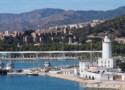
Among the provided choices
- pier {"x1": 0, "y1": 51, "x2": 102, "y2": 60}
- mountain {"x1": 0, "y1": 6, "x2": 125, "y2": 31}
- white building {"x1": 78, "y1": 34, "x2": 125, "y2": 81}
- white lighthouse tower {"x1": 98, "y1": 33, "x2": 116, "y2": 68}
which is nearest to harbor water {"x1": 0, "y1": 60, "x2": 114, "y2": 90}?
white building {"x1": 78, "y1": 34, "x2": 125, "y2": 81}

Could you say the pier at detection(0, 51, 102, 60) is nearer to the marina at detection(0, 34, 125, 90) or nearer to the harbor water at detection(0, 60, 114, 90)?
the marina at detection(0, 34, 125, 90)

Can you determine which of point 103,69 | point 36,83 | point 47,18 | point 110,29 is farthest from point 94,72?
point 47,18

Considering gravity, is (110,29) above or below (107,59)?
above

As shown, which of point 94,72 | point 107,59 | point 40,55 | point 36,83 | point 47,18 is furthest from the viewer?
point 47,18

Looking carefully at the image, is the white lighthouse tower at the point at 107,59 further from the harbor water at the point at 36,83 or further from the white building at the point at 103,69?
the harbor water at the point at 36,83

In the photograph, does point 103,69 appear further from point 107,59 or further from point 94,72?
point 107,59

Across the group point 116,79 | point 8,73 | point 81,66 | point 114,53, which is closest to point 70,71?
point 81,66

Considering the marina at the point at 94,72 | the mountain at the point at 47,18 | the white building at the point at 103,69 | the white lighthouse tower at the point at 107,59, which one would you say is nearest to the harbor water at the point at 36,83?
the marina at the point at 94,72

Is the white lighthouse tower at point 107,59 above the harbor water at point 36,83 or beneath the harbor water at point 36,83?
above

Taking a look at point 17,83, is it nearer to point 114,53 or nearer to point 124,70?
point 124,70
